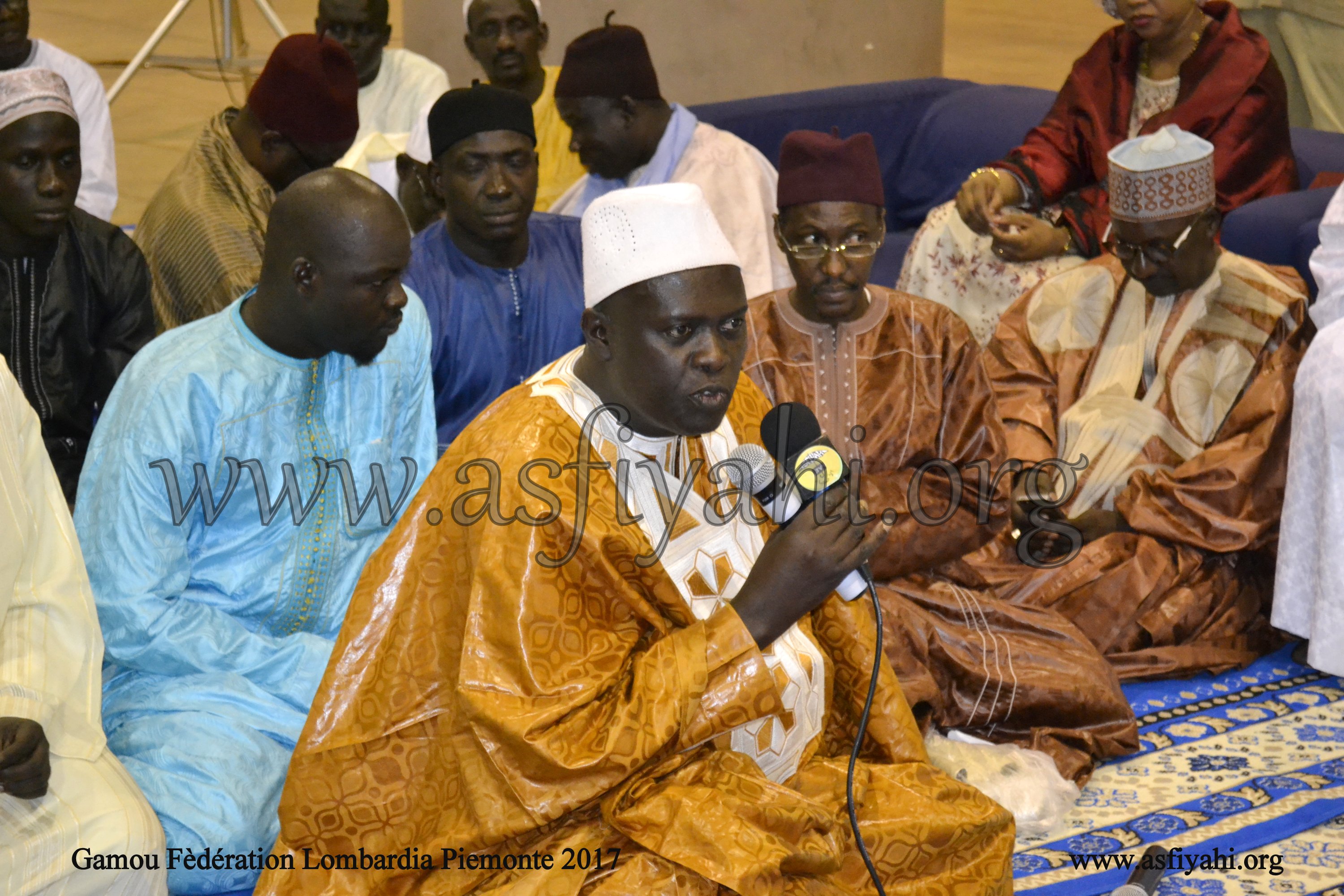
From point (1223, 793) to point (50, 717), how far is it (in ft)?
8.87

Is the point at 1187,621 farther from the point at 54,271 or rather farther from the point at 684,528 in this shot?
the point at 54,271

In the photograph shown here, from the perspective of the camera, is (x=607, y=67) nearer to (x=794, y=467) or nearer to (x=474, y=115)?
(x=474, y=115)

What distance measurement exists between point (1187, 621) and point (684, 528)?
7.62 ft

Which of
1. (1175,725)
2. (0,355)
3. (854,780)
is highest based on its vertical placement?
(0,355)

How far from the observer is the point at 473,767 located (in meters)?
2.44

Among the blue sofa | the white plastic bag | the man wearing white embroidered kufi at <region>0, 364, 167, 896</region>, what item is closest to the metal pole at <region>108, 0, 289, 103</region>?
the blue sofa

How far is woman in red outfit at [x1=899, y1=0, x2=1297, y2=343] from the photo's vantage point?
5457 millimetres

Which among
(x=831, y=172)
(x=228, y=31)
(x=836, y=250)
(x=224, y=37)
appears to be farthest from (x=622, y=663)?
(x=228, y=31)

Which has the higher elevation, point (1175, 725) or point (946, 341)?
point (946, 341)

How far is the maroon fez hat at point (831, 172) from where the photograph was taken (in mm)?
4016

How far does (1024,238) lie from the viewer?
544cm

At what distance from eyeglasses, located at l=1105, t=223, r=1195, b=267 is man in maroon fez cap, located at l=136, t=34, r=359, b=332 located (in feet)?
8.44

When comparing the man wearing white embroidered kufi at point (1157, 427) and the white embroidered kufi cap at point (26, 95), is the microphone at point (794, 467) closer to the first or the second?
the man wearing white embroidered kufi at point (1157, 427)

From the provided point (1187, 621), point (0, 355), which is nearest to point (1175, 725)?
point (1187, 621)
